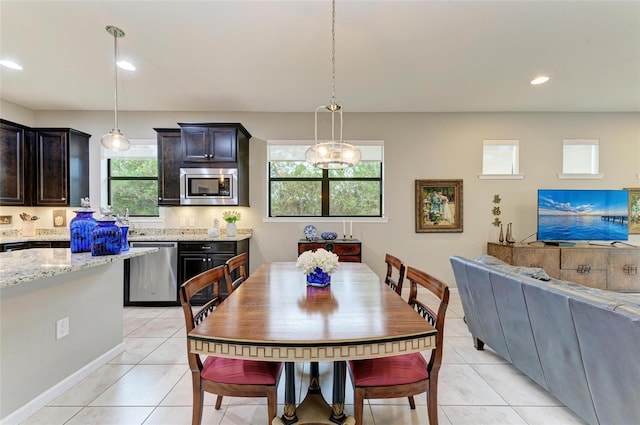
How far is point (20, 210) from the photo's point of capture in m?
3.93

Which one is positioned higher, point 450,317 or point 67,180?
point 67,180

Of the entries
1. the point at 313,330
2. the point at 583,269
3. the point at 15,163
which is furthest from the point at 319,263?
the point at 15,163

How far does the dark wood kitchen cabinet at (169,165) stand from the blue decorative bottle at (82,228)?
1784 mm

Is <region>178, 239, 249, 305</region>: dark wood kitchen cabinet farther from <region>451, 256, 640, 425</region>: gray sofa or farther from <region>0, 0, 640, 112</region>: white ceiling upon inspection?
<region>451, 256, 640, 425</region>: gray sofa

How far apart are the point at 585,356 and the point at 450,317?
197cm

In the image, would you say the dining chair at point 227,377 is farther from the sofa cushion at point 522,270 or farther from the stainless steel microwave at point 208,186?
the stainless steel microwave at point 208,186

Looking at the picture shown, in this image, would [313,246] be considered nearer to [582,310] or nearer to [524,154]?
[582,310]

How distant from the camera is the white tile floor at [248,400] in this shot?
1.69 m

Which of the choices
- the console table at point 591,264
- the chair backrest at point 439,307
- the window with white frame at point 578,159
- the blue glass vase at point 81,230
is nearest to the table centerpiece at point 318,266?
the chair backrest at point 439,307

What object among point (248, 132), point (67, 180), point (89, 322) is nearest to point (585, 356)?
point (89, 322)

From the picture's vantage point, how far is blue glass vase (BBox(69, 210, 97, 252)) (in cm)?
208

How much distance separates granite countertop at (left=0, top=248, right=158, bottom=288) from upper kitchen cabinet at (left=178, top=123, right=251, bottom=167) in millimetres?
1902

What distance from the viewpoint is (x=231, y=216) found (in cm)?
412

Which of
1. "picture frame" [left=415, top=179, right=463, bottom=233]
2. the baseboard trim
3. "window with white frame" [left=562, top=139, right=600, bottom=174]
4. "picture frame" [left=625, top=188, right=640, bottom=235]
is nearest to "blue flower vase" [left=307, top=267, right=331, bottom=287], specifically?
the baseboard trim
